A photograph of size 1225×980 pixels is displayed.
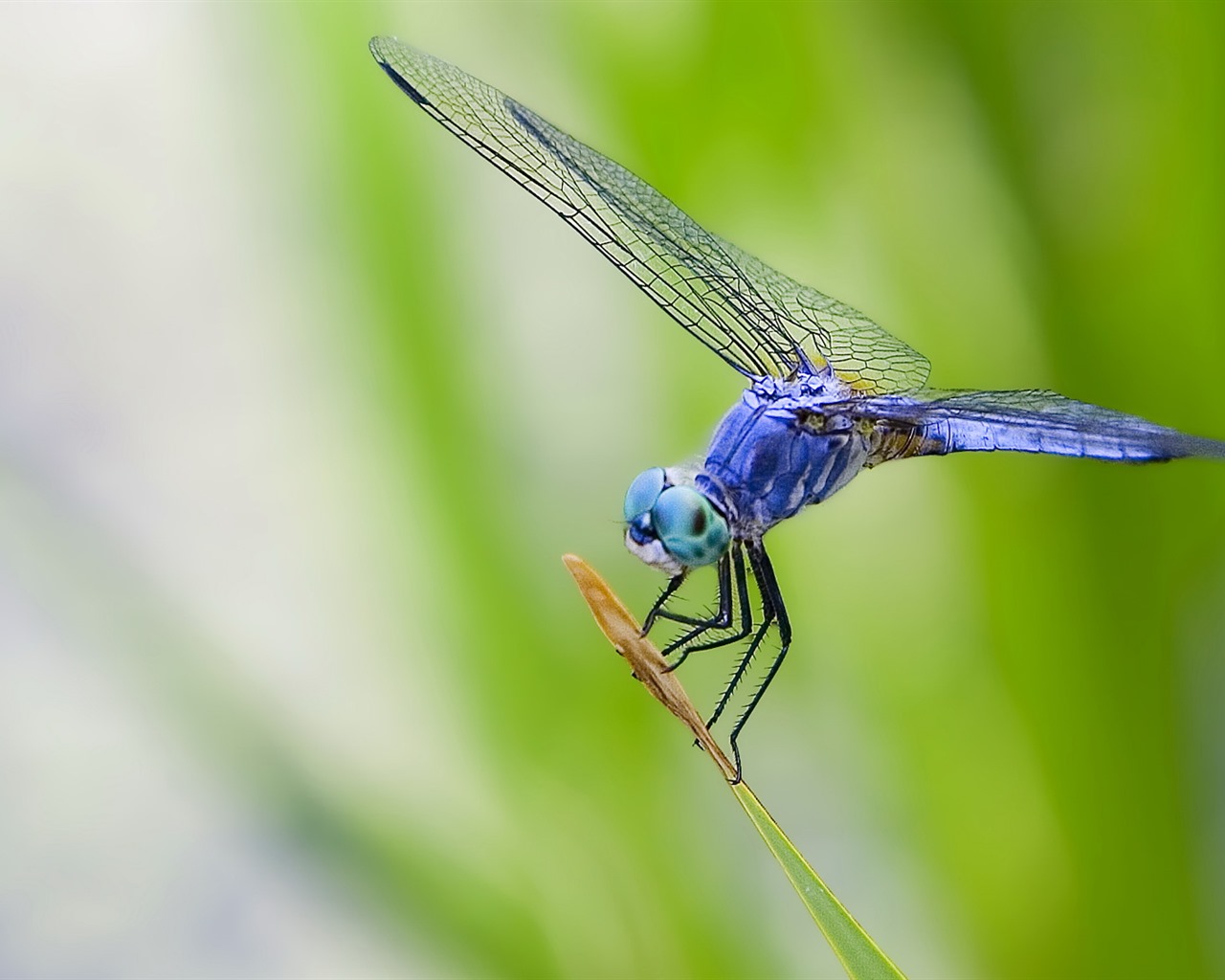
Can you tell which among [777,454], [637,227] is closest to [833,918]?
[777,454]

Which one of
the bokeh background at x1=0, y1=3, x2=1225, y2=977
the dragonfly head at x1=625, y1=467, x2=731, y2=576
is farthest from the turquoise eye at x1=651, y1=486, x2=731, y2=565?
the bokeh background at x1=0, y1=3, x2=1225, y2=977

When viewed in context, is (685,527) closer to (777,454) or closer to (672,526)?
(672,526)

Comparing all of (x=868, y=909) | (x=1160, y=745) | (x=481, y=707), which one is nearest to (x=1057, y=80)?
(x=1160, y=745)

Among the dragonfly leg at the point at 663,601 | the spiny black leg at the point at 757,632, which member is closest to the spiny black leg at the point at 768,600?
the spiny black leg at the point at 757,632

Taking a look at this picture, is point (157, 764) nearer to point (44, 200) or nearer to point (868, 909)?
point (44, 200)

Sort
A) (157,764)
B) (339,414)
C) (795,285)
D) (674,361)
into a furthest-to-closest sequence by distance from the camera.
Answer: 1. (157,764)
2. (339,414)
3. (674,361)
4. (795,285)

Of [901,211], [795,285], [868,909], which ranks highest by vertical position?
[901,211]

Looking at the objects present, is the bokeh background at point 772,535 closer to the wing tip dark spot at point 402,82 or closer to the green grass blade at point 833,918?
the wing tip dark spot at point 402,82

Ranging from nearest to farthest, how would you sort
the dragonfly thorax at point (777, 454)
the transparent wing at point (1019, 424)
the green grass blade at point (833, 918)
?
the green grass blade at point (833, 918), the transparent wing at point (1019, 424), the dragonfly thorax at point (777, 454)
